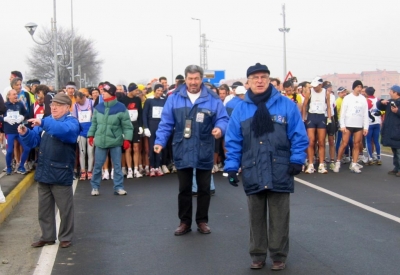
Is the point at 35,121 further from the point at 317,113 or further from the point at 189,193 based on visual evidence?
the point at 317,113

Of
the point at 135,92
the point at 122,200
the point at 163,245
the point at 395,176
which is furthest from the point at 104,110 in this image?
the point at 395,176

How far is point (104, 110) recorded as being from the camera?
37.4 feet

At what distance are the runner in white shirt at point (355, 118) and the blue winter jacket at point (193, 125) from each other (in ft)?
21.5

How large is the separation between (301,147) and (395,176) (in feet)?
25.7

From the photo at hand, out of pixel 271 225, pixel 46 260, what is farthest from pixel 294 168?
pixel 46 260

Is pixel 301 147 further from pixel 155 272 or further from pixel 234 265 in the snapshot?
pixel 155 272

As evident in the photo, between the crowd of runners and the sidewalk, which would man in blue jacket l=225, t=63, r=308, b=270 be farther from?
the crowd of runners

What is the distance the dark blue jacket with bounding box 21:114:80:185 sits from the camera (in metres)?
7.40

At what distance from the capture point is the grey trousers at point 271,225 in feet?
20.4

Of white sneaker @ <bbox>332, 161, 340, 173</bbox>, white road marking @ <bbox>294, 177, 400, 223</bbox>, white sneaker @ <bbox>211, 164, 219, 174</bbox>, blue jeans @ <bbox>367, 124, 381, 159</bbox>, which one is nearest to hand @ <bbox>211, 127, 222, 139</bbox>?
white road marking @ <bbox>294, 177, 400, 223</bbox>

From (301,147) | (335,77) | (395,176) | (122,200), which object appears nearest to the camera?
(301,147)

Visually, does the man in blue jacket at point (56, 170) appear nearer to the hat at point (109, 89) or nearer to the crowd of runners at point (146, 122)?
the hat at point (109, 89)

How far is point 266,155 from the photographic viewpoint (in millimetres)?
6156

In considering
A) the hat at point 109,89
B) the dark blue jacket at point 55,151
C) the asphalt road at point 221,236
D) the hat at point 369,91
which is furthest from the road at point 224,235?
the hat at point 369,91
